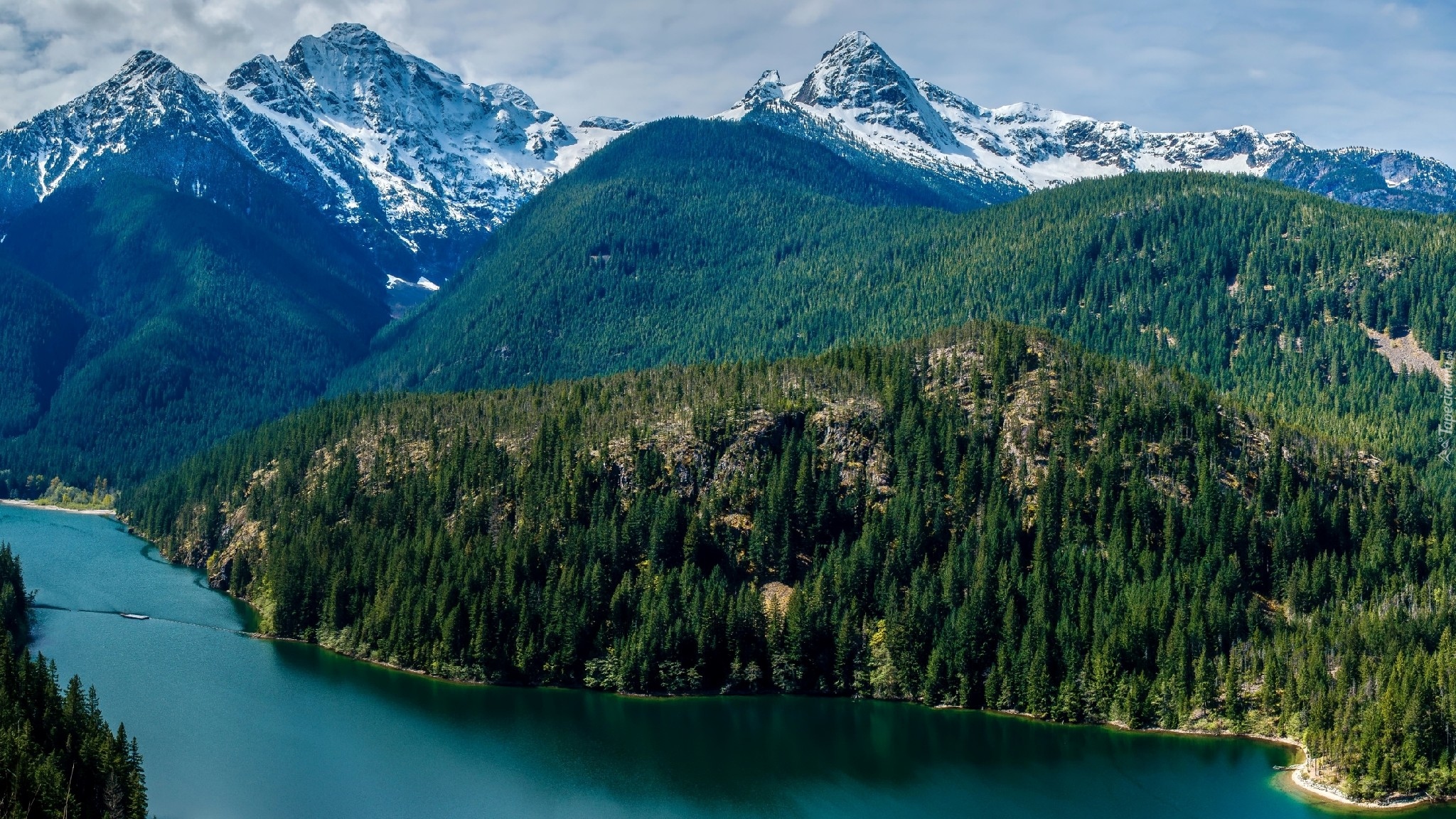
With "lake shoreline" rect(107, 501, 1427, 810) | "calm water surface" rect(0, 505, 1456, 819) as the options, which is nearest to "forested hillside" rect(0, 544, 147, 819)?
"calm water surface" rect(0, 505, 1456, 819)

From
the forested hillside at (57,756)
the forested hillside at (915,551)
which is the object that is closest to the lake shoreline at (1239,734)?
the forested hillside at (915,551)

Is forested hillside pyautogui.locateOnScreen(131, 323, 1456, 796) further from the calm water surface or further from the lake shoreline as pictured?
the calm water surface

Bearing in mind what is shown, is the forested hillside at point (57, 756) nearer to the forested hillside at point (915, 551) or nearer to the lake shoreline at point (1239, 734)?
the lake shoreline at point (1239, 734)

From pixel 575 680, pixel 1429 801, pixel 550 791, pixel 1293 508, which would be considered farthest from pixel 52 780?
pixel 1293 508

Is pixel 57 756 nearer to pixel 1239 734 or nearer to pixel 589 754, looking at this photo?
pixel 589 754

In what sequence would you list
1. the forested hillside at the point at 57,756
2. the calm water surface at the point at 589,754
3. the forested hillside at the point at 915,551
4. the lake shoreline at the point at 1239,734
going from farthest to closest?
1. the forested hillside at the point at 915,551
2. the lake shoreline at the point at 1239,734
3. the calm water surface at the point at 589,754
4. the forested hillside at the point at 57,756

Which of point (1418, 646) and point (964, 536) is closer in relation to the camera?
point (1418, 646)

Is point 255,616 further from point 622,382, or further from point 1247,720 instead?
point 1247,720
